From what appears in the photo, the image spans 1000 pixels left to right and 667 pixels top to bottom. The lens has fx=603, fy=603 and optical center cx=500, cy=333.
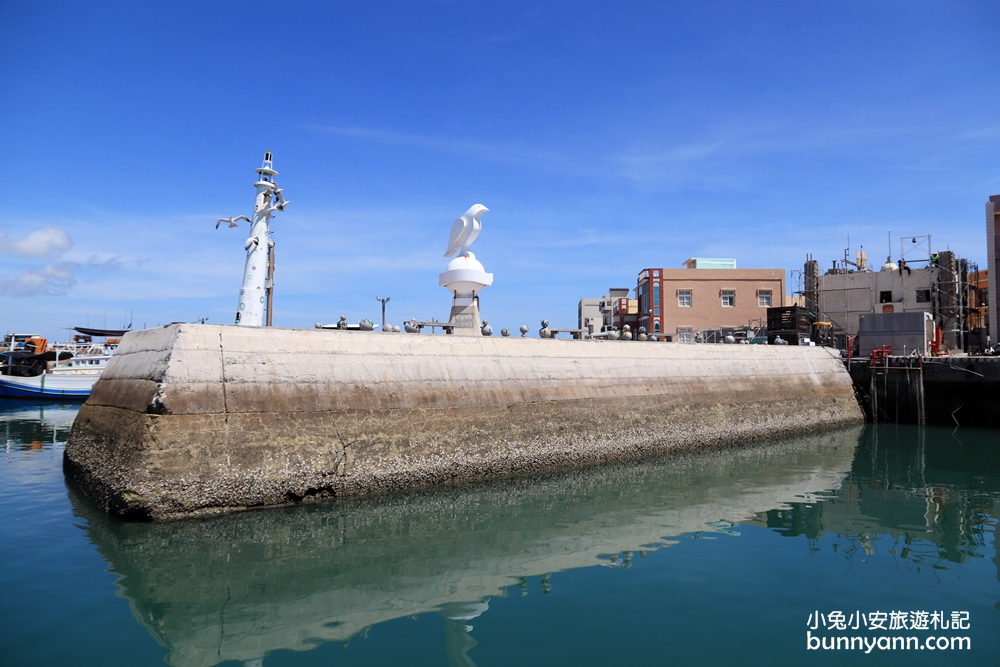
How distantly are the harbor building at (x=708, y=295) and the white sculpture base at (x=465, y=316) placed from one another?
29838mm

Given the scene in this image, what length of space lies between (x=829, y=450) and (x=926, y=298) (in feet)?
113

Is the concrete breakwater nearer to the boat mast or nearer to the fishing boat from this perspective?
the boat mast

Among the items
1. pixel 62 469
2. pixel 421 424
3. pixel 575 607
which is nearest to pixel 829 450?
pixel 421 424

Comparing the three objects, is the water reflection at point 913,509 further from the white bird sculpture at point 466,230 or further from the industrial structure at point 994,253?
the industrial structure at point 994,253

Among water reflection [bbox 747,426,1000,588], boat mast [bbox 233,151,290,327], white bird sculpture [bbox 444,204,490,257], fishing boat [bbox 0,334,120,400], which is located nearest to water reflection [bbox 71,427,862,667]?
water reflection [bbox 747,426,1000,588]

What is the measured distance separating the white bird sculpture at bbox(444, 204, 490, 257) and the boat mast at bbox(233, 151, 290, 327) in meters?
6.39

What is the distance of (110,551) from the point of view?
9375mm

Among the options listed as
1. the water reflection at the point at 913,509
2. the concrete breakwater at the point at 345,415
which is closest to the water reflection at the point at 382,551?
the concrete breakwater at the point at 345,415

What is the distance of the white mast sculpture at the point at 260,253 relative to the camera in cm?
1705

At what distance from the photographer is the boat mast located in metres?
17.0

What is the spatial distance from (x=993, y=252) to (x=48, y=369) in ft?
224

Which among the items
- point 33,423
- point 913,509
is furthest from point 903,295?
point 33,423

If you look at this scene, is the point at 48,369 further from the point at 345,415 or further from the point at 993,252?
the point at 993,252

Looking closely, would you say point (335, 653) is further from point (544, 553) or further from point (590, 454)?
point (590, 454)
